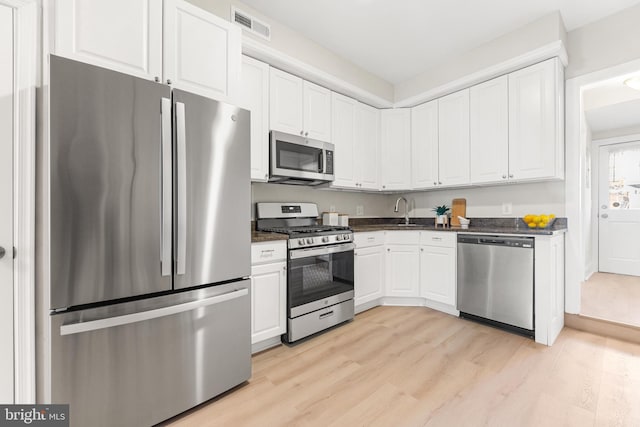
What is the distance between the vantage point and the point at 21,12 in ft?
4.57

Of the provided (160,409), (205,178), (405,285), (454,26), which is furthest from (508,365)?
(454,26)

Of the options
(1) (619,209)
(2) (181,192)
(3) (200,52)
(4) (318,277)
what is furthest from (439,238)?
(1) (619,209)

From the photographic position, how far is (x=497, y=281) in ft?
8.66

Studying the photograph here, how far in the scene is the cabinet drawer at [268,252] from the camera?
7.05 feet

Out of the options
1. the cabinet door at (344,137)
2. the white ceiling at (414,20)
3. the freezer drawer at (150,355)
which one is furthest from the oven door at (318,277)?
the white ceiling at (414,20)

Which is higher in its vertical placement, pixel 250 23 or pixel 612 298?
pixel 250 23

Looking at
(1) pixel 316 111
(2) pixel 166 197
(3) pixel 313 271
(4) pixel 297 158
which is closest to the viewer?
(2) pixel 166 197

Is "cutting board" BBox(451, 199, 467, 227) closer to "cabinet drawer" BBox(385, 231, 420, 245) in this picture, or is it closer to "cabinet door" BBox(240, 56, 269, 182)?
"cabinet drawer" BBox(385, 231, 420, 245)

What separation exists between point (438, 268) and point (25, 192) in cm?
325

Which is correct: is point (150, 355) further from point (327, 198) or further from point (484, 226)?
point (484, 226)

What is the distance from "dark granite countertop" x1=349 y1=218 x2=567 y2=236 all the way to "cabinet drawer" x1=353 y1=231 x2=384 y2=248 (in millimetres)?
52

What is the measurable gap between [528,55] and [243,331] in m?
3.31

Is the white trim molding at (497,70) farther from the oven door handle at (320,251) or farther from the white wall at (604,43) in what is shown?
the oven door handle at (320,251)

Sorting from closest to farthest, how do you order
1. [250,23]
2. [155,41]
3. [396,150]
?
[155,41], [250,23], [396,150]
